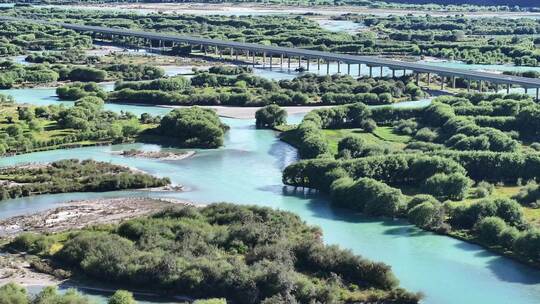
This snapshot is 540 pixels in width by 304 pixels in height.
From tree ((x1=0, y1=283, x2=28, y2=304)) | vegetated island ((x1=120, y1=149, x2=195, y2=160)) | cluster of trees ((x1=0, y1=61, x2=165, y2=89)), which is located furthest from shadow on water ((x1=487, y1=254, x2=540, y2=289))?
cluster of trees ((x1=0, y1=61, x2=165, y2=89))

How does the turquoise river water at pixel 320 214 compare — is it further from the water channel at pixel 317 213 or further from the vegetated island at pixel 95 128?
the vegetated island at pixel 95 128

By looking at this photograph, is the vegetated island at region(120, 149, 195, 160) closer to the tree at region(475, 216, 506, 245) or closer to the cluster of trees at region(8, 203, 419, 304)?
the cluster of trees at region(8, 203, 419, 304)

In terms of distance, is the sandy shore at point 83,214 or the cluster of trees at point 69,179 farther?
the cluster of trees at point 69,179

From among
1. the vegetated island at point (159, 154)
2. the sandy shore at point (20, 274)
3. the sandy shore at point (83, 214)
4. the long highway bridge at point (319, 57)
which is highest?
the long highway bridge at point (319, 57)

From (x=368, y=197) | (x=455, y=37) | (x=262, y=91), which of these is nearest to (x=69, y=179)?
(x=368, y=197)

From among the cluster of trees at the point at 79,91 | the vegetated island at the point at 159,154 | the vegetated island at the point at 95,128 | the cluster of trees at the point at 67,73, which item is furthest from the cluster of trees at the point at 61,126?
the cluster of trees at the point at 67,73

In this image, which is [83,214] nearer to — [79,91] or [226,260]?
[226,260]

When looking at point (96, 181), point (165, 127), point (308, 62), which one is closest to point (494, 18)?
point (308, 62)

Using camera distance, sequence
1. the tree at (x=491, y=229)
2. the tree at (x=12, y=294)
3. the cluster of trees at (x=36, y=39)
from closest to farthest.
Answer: the tree at (x=12, y=294) → the tree at (x=491, y=229) → the cluster of trees at (x=36, y=39)
